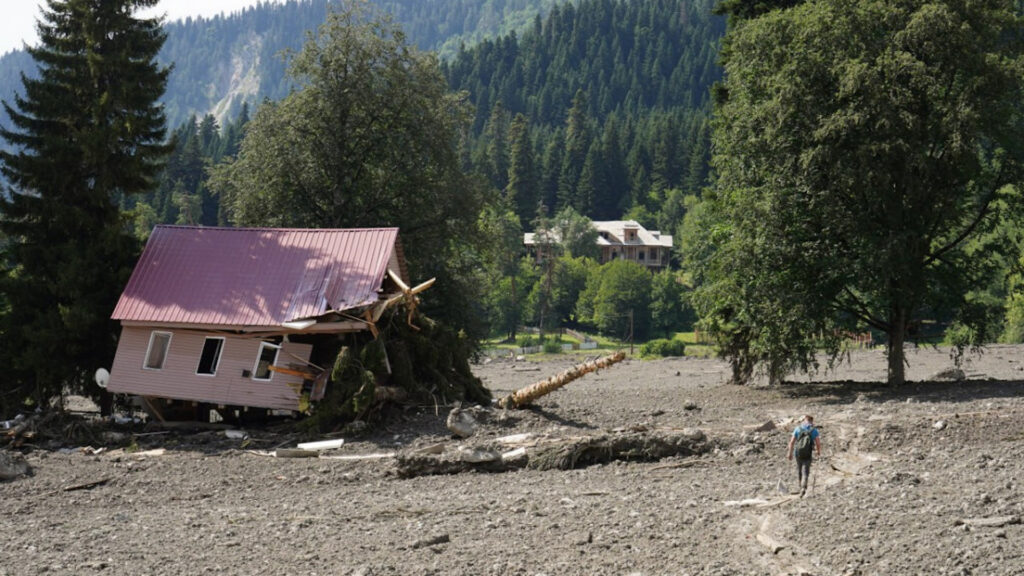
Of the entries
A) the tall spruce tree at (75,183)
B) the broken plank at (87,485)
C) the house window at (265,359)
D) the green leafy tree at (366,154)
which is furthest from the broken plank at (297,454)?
the green leafy tree at (366,154)

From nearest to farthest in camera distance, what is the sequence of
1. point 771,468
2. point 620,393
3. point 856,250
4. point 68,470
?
point 771,468 < point 68,470 < point 856,250 < point 620,393

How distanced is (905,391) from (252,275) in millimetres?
19806

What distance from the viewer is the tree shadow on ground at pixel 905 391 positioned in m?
28.3

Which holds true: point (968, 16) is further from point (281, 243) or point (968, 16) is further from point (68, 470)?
point (68, 470)

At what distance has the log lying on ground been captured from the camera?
22250mm

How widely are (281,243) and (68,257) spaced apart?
6.36 m

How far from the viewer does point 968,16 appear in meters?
29.3

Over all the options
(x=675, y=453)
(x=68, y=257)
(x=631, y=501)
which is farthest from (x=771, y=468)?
(x=68, y=257)

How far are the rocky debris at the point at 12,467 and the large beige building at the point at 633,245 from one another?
111 metres

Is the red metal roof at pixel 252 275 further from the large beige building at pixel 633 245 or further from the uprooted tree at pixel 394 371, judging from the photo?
the large beige building at pixel 633 245

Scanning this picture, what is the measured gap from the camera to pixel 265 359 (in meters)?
29.3

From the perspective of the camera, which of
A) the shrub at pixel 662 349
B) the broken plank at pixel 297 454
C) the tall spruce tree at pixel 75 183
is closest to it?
the broken plank at pixel 297 454

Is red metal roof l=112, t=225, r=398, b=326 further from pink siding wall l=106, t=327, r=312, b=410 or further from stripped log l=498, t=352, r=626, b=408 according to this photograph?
stripped log l=498, t=352, r=626, b=408

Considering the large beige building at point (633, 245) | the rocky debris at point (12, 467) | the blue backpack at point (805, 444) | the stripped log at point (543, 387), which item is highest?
the large beige building at point (633, 245)
